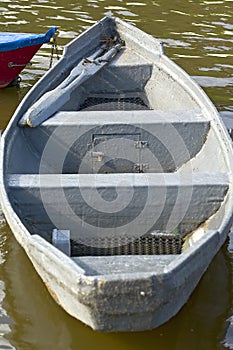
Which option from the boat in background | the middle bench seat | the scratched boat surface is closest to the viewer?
the scratched boat surface

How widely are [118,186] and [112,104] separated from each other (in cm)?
256

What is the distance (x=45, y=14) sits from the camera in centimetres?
1134

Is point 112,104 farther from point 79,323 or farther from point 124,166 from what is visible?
point 79,323

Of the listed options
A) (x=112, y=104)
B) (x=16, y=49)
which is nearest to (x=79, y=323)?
(x=112, y=104)

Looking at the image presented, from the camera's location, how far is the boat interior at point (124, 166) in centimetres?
436

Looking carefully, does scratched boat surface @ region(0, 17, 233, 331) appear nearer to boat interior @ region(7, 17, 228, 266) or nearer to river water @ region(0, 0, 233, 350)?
boat interior @ region(7, 17, 228, 266)

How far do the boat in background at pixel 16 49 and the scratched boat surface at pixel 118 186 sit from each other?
2.39ft

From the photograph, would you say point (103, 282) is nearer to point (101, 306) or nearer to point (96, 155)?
point (101, 306)

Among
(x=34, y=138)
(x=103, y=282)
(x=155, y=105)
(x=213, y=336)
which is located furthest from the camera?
(x=155, y=105)

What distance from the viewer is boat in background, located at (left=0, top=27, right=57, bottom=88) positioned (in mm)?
7441

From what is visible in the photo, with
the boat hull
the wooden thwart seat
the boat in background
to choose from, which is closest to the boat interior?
the wooden thwart seat

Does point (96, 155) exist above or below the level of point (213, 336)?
above

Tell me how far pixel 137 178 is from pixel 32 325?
1259 mm

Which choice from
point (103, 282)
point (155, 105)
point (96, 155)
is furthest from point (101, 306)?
point (155, 105)
